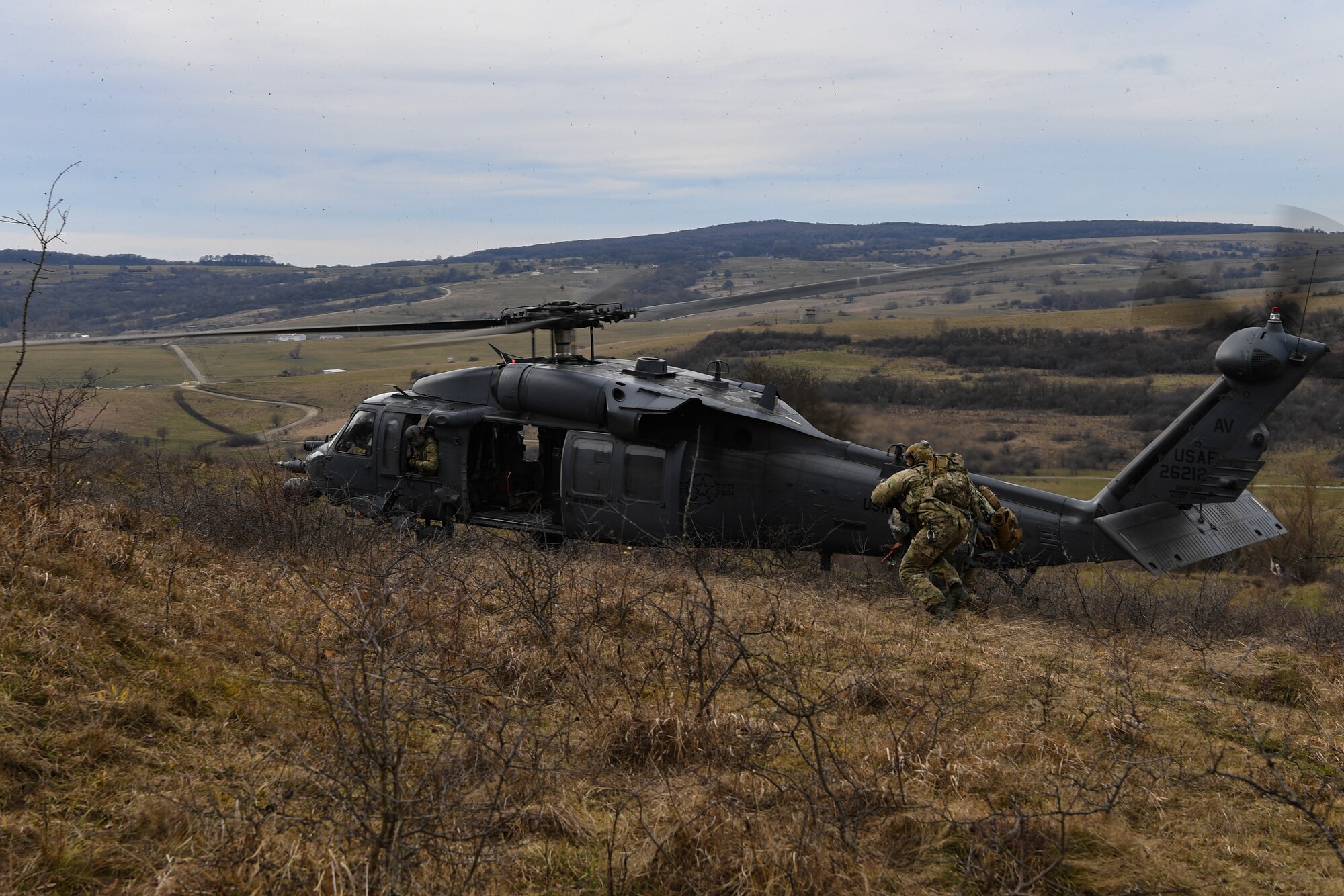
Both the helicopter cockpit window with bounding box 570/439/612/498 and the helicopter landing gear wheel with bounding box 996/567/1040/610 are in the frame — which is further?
the helicopter cockpit window with bounding box 570/439/612/498

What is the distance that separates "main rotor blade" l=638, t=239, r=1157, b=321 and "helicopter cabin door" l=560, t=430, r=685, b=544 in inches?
76.5

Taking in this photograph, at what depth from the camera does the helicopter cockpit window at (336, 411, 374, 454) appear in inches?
511

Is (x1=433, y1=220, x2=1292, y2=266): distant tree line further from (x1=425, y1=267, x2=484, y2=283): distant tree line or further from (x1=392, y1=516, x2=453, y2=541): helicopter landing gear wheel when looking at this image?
(x1=392, y1=516, x2=453, y2=541): helicopter landing gear wheel

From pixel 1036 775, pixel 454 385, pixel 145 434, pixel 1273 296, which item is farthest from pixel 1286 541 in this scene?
pixel 145 434

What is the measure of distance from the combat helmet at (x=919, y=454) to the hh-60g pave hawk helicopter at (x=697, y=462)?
1271 mm

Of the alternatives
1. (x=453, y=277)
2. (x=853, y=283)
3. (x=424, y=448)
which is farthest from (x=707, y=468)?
(x=453, y=277)

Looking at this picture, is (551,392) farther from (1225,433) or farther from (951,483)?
(1225,433)

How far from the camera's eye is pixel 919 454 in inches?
363

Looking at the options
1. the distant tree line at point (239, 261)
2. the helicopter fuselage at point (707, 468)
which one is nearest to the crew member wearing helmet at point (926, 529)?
the helicopter fuselage at point (707, 468)

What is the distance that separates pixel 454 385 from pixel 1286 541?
2575cm

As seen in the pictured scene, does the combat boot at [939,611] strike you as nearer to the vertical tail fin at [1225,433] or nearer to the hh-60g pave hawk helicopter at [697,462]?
the hh-60g pave hawk helicopter at [697,462]

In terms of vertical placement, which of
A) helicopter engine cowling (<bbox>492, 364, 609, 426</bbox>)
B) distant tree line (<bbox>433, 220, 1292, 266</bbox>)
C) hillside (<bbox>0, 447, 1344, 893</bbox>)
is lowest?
hillside (<bbox>0, 447, 1344, 893</bbox>)

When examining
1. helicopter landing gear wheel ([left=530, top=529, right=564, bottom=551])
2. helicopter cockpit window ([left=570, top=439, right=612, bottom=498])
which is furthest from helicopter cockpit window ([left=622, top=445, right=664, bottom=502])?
helicopter landing gear wheel ([left=530, top=529, right=564, bottom=551])

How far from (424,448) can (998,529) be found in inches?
283
